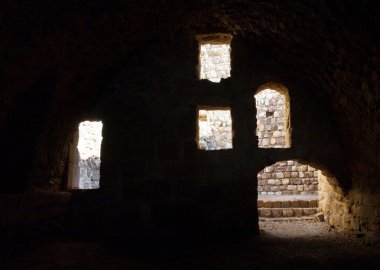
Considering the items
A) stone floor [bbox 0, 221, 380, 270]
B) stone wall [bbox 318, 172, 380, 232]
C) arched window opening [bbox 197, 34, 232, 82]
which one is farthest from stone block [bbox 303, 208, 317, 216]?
arched window opening [bbox 197, 34, 232, 82]

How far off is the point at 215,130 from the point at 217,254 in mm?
8671

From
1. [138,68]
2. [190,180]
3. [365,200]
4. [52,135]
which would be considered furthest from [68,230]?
[365,200]

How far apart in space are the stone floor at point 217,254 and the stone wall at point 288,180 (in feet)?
16.5

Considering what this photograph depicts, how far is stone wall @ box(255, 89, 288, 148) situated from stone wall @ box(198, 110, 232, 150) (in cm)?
155

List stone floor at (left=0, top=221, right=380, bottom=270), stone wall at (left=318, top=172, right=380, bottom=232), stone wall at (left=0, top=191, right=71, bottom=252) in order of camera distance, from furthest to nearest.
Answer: stone wall at (left=318, top=172, right=380, bottom=232), stone wall at (left=0, top=191, right=71, bottom=252), stone floor at (left=0, top=221, right=380, bottom=270)

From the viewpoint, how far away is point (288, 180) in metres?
10.6

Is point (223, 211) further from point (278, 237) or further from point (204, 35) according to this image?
point (204, 35)

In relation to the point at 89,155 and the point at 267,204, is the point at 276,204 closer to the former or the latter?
the point at 267,204

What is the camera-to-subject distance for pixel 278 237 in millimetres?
5332

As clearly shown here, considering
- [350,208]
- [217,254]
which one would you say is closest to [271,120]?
[350,208]

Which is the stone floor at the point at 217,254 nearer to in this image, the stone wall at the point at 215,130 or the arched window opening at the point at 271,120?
the arched window opening at the point at 271,120

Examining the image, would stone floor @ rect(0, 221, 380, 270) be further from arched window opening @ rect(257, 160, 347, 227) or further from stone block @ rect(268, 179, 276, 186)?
stone block @ rect(268, 179, 276, 186)

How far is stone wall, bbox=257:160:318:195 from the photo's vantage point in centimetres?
1048

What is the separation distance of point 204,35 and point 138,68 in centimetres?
143
